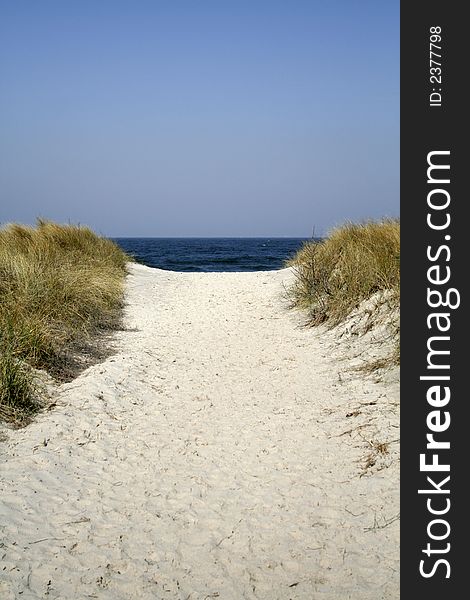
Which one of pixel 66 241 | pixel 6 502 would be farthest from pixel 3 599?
pixel 66 241

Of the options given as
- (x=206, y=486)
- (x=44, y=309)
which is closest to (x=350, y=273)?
(x=44, y=309)

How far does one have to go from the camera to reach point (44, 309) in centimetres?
770

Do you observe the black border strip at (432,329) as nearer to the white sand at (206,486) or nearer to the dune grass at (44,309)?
the white sand at (206,486)

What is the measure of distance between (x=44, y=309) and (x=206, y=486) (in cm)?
451

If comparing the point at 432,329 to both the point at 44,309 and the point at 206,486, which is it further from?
the point at 44,309

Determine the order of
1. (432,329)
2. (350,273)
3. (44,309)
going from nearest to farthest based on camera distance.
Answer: (432,329) < (44,309) < (350,273)

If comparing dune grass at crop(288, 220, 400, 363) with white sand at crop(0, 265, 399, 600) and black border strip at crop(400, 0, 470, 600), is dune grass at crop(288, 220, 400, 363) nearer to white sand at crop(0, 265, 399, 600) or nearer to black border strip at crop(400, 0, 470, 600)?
white sand at crop(0, 265, 399, 600)

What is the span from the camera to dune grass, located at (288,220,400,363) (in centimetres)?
831

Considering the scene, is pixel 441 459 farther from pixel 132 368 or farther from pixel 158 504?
pixel 132 368

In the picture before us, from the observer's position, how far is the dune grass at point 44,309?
17.4 ft

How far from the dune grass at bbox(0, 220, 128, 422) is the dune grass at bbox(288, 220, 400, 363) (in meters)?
3.80

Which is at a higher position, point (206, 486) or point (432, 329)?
point (432, 329)

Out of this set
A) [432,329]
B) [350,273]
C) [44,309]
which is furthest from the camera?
[350,273]

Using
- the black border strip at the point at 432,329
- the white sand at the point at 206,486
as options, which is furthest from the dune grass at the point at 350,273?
the black border strip at the point at 432,329
